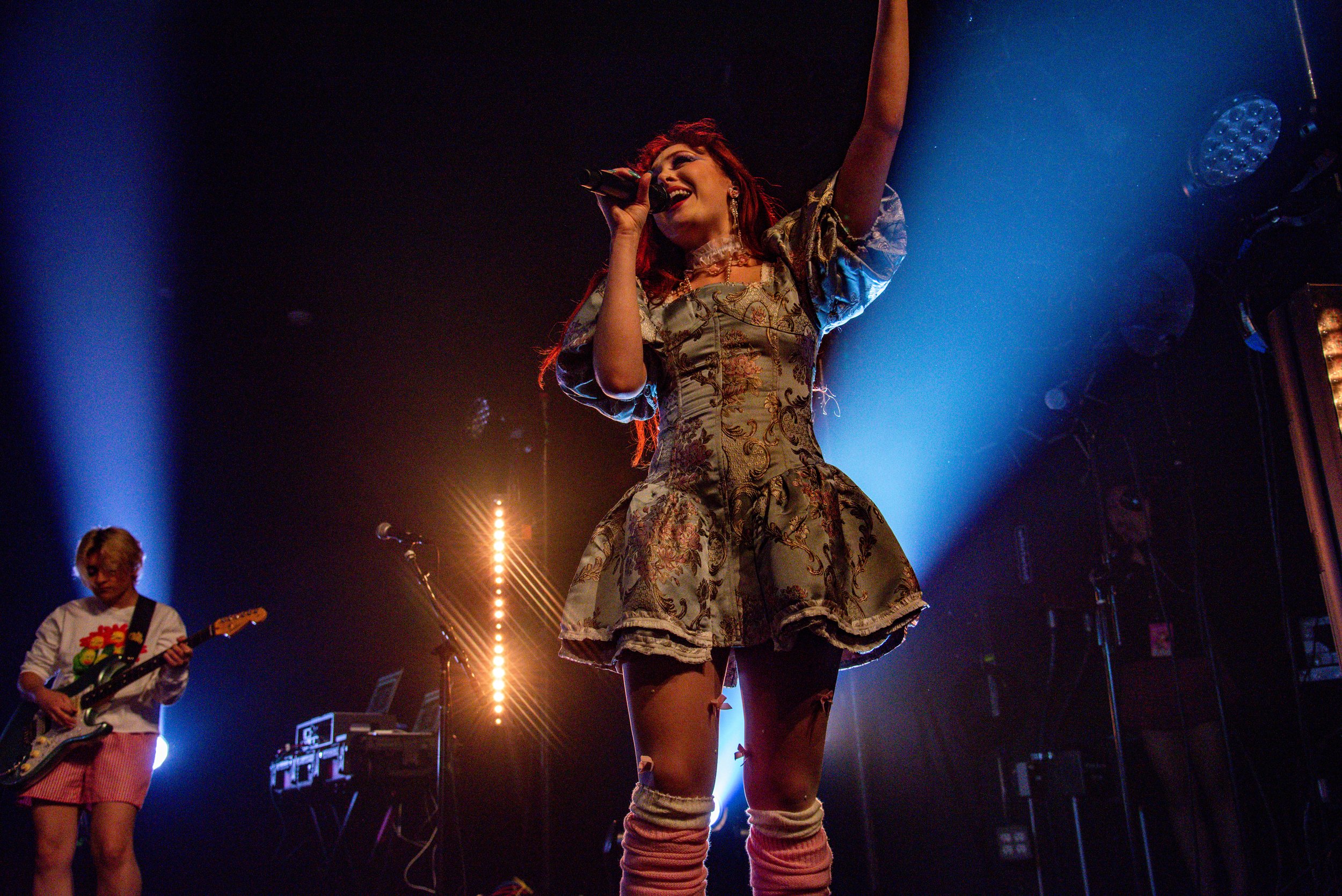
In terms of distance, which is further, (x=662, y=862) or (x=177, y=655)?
(x=177, y=655)

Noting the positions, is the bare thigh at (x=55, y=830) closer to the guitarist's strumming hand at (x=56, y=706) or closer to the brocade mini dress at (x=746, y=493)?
the guitarist's strumming hand at (x=56, y=706)

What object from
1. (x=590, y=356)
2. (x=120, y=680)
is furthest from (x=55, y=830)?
(x=590, y=356)

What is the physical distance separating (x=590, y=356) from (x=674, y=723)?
0.62 metres

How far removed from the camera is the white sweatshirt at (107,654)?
10.7ft

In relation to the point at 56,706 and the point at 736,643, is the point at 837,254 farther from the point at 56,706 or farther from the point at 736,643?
the point at 56,706

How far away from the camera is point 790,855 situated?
1.09 meters

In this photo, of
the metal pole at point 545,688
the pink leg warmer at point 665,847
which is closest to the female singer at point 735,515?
the pink leg warmer at point 665,847

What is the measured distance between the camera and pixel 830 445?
3842mm

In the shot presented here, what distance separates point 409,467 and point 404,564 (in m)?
0.70

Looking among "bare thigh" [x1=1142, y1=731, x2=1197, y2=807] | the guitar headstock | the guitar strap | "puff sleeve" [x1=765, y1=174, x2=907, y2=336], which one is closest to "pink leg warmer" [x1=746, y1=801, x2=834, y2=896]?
"puff sleeve" [x1=765, y1=174, x2=907, y2=336]

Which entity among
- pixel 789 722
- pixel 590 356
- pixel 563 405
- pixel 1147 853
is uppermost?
pixel 563 405

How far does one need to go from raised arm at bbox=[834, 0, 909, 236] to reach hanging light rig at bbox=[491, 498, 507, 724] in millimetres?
3693

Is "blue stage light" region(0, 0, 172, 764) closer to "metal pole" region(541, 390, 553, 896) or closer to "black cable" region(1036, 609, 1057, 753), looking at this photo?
"metal pole" region(541, 390, 553, 896)

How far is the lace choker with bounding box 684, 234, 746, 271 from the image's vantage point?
1494 mm
